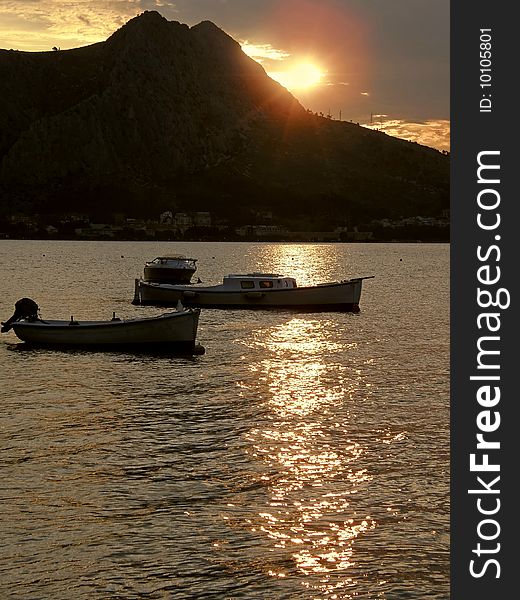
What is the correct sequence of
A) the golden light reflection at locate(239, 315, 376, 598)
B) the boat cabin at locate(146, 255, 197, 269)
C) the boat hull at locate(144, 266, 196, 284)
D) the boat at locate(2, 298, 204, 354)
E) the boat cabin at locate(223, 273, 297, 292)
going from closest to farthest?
the golden light reflection at locate(239, 315, 376, 598) → the boat at locate(2, 298, 204, 354) → the boat cabin at locate(223, 273, 297, 292) → the boat hull at locate(144, 266, 196, 284) → the boat cabin at locate(146, 255, 197, 269)

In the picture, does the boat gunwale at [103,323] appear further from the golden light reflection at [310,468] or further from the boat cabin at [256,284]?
the boat cabin at [256,284]

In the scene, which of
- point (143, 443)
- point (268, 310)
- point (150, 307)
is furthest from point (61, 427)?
point (150, 307)

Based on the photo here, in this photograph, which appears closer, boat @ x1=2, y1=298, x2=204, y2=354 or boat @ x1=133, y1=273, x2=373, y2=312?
boat @ x1=2, y1=298, x2=204, y2=354

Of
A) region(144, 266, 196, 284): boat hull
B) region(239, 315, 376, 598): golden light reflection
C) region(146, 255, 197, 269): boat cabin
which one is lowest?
region(239, 315, 376, 598): golden light reflection

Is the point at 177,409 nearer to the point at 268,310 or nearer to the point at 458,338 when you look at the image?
the point at 458,338

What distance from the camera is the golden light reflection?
2183cm

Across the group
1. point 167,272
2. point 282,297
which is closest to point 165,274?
point 167,272

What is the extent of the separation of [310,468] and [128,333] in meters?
26.9

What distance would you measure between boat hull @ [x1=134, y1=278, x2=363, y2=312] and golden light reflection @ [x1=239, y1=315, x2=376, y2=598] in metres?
28.5

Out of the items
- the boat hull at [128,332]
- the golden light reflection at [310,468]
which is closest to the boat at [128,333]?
the boat hull at [128,332]

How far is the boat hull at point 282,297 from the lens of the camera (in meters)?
82.6

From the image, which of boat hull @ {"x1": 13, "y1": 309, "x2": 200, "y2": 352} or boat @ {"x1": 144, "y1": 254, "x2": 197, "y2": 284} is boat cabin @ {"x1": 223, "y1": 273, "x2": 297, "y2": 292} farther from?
boat hull @ {"x1": 13, "y1": 309, "x2": 200, "y2": 352}

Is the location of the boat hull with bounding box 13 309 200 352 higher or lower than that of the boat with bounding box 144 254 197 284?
lower

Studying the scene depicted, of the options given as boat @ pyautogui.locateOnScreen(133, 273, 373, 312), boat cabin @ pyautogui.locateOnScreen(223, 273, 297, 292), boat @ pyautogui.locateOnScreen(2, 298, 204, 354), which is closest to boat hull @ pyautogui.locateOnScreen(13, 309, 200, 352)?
boat @ pyautogui.locateOnScreen(2, 298, 204, 354)
